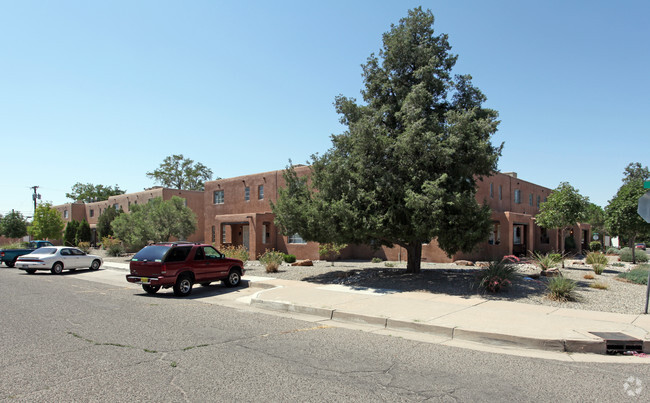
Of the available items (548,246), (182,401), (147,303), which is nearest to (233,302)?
(147,303)

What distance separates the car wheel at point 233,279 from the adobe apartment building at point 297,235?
31.7 ft

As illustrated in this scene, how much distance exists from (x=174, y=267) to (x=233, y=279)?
282cm

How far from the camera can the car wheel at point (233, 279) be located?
15.3 m

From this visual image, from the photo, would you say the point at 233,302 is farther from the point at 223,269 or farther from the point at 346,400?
the point at 346,400

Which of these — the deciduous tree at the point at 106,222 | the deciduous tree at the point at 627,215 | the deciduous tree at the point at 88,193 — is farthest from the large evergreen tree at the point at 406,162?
the deciduous tree at the point at 88,193

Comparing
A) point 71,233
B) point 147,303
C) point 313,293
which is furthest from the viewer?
point 71,233

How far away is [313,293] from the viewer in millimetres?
12789

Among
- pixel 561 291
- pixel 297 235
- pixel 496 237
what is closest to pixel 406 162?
pixel 561 291

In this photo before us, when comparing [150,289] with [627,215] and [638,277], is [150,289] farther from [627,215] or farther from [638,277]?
[627,215]

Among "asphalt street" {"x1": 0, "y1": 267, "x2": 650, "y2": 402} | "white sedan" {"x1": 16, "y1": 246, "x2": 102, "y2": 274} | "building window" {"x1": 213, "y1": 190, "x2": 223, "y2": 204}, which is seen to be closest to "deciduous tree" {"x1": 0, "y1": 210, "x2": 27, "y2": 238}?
"building window" {"x1": 213, "y1": 190, "x2": 223, "y2": 204}

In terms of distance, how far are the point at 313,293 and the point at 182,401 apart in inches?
324

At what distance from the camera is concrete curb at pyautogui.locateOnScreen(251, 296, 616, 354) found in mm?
7086

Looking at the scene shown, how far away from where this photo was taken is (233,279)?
50.8 feet

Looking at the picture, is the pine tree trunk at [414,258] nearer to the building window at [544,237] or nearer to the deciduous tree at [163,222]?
the deciduous tree at [163,222]
